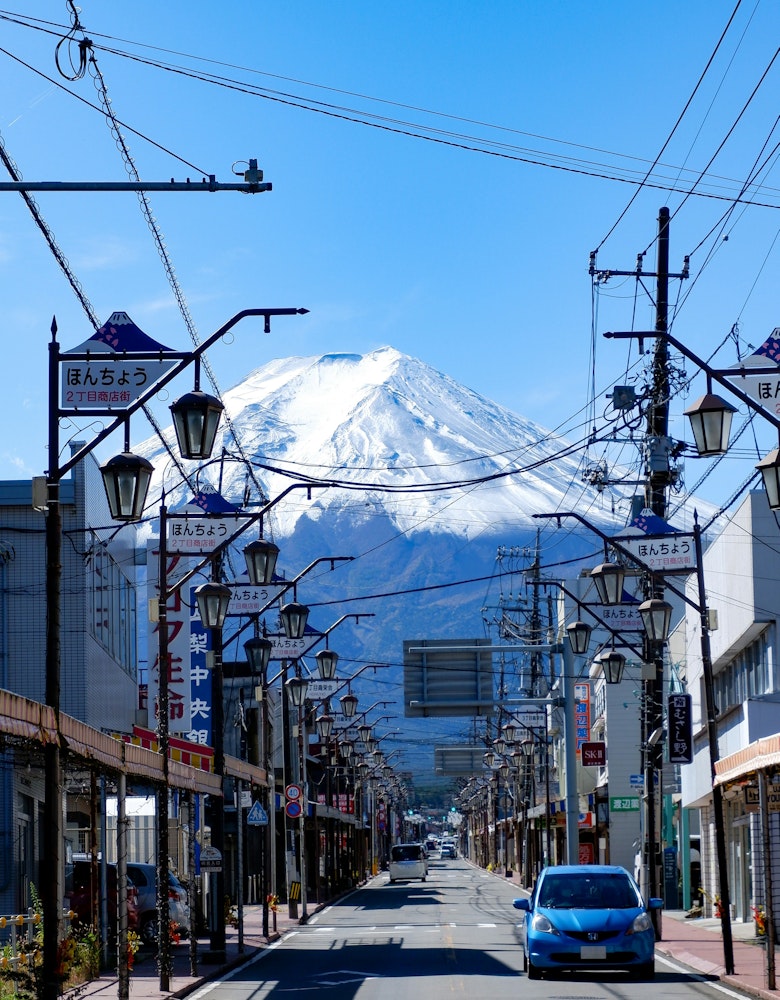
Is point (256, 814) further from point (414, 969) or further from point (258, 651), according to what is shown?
point (414, 969)

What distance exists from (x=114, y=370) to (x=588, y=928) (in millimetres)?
10749

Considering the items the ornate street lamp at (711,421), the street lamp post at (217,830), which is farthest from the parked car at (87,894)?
the ornate street lamp at (711,421)

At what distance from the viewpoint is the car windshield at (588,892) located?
23125 mm

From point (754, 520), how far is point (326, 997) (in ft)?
59.6

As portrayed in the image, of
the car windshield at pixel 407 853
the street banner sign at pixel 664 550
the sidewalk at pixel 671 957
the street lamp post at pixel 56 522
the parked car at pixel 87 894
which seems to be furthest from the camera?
the car windshield at pixel 407 853

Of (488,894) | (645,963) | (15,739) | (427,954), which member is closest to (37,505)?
(15,739)

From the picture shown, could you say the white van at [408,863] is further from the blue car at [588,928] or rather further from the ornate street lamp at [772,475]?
the ornate street lamp at [772,475]

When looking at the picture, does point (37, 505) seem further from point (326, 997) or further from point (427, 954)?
point (427, 954)

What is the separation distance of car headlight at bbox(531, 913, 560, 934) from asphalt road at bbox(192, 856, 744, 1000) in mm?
707

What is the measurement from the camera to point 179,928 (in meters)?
34.7

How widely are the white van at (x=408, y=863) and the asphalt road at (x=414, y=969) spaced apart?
129ft

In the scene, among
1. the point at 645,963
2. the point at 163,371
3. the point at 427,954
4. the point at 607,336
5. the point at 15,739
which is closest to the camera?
the point at 15,739

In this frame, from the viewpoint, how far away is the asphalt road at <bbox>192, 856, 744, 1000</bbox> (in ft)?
69.1

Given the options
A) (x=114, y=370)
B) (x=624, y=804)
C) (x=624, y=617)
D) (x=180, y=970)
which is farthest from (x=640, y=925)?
(x=624, y=804)
